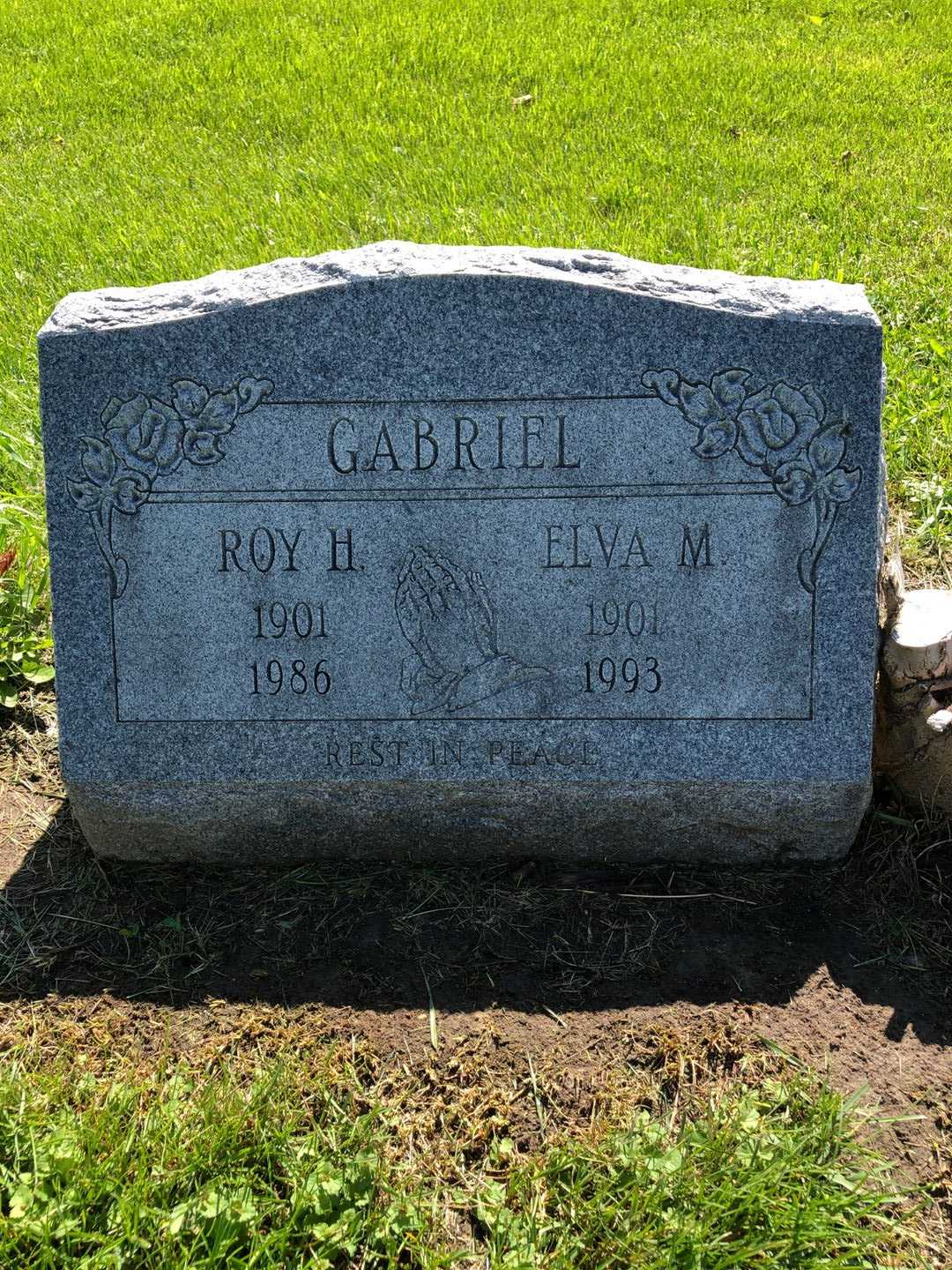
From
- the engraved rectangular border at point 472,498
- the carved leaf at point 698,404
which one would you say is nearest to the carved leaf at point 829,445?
the engraved rectangular border at point 472,498

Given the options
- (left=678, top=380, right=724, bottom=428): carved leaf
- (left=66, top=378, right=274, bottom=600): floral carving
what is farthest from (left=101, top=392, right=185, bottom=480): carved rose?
(left=678, top=380, right=724, bottom=428): carved leaf

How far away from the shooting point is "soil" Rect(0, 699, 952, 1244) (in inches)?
97.1

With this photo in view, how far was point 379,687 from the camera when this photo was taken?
2.86m

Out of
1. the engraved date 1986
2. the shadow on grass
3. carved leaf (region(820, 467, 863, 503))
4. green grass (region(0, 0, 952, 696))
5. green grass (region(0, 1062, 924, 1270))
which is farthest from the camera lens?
green grass (region(0, 0, 952, 696))

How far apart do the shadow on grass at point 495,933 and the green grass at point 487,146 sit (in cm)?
161

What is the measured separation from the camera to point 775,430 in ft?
8.92

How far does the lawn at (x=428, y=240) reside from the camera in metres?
2.10

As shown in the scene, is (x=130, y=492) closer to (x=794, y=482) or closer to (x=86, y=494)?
(x=86, y=494)

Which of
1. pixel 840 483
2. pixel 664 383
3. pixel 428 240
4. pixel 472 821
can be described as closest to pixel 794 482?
pixel 840 483

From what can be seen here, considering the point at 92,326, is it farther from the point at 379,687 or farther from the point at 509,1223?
the point at 509,1223

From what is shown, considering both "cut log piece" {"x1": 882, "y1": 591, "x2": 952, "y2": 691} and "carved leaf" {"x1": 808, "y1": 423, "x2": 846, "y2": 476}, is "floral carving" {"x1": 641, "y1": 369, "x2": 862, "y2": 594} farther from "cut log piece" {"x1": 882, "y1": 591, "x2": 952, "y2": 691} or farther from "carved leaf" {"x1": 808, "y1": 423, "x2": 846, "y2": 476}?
"cut log piece" {"x1": 882, "y1": 591, "x2": 952, "y2": 691}

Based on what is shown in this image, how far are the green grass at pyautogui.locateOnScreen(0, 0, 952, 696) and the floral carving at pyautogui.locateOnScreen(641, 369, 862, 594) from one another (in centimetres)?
150

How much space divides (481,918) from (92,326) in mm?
1693

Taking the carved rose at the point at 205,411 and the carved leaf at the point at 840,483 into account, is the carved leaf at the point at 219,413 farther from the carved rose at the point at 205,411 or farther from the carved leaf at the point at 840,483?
the carved leaf at the point at 840,483
